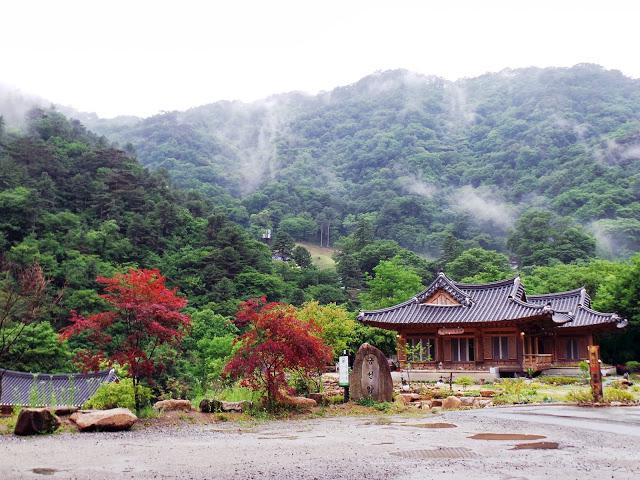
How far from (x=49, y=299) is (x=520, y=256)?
185 ft

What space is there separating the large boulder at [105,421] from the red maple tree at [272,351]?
8.74 ft

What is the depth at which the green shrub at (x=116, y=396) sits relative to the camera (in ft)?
41.2

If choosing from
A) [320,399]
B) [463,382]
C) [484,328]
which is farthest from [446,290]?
[320,399]

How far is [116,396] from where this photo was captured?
41.4ft

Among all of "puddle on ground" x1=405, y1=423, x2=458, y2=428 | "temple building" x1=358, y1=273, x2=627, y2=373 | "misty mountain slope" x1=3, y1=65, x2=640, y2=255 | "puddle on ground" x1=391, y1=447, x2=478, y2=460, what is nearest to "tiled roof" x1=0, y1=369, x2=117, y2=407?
"temple building" x1=358, y1=273, x2=627, y2=373

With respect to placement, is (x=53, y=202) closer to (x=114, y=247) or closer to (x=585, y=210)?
(x=114, y=247)

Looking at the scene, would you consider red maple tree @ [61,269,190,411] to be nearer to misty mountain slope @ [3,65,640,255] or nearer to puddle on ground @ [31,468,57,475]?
puddle on ground @ [31,468,57,475]

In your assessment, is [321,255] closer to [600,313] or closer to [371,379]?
[600,313]

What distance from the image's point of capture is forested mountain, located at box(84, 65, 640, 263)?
327 ft

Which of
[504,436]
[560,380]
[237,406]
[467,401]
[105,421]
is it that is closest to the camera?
[504,436]

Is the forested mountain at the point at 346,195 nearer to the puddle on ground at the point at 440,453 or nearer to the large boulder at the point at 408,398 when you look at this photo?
the large boulder at the point at 408,398

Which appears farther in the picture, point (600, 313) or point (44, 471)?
point (600, 313)

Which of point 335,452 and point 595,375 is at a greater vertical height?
point 595,375

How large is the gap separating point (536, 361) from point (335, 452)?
24692 mm
